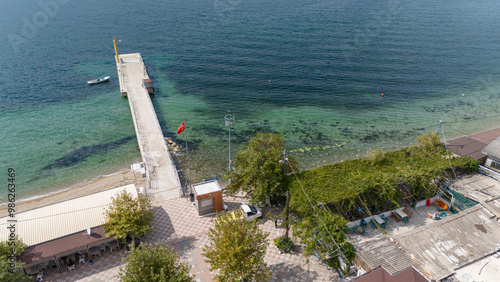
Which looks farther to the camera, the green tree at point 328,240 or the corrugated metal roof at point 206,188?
the corrugated metal roof at point 206,188

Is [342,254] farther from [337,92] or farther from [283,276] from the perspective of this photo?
[337,92]

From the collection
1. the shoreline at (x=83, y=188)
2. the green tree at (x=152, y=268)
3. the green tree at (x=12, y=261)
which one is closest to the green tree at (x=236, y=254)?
the green tree at (x=152, y=268)

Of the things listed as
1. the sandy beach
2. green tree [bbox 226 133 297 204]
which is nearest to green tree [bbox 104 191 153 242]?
green tree [bbox 226 133 297 204]

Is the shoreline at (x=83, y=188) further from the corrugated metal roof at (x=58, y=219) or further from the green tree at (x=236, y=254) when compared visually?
the green tree at (x=236, y=254)

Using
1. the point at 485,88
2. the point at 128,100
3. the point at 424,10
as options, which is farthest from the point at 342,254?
the point at 424,10

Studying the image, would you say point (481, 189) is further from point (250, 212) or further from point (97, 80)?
point (97, 80)

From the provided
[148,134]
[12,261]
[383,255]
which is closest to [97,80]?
[148,134]

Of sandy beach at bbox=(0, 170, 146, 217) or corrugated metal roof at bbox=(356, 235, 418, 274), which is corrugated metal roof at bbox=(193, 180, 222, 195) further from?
corrugated metal roof at bbox=(356, 235, 418, 274)
